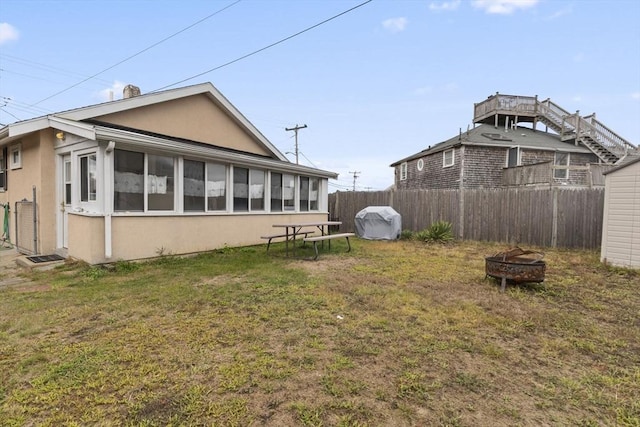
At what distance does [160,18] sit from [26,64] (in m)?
13.8

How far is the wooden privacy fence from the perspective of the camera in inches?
369

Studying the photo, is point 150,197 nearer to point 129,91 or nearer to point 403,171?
point 129,91

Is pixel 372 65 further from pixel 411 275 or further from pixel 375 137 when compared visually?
pixel 375 137

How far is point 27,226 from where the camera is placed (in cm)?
778

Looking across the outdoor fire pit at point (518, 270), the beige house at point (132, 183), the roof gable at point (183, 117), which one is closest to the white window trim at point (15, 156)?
the beige house at point (132, 183)

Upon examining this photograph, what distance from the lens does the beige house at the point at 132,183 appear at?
6.44 meters

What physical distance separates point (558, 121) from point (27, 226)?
87.9ft

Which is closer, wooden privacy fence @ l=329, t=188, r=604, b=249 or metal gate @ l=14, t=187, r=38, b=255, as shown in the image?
metal gate @ l=14, t=187, r=38, b=255

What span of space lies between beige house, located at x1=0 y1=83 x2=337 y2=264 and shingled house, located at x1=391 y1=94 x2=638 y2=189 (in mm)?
11469

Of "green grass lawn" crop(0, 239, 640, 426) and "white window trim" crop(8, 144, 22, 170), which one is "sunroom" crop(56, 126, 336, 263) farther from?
"white window trim" crop(8, 144, 22, 170)

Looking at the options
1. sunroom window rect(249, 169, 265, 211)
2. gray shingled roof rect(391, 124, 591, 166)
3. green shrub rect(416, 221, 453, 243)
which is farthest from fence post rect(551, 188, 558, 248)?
sunroom window rect(249, 169, 265, 211)

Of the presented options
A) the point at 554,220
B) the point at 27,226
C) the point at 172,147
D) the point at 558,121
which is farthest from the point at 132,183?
the point at 558,121

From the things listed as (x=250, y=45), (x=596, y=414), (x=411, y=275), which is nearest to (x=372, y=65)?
(x=250, y=45)

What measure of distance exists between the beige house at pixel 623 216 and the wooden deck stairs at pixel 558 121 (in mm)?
13406
